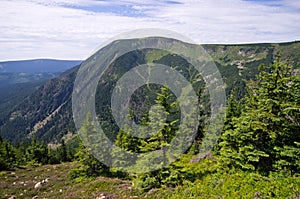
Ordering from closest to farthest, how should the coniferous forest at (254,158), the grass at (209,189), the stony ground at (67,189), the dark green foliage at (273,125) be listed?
the grass at (209,189) < the coniferous forest at (254,158) < the dark green foliage at (273,125) < the stony ground at (67,189)

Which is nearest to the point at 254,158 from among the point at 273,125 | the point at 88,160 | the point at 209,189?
the point at 273,125

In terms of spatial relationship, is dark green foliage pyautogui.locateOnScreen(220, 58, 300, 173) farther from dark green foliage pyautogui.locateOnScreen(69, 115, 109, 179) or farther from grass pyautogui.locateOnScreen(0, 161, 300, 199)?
dark green foliage pyautogui.locateOnScreen(69, 115, 109, 179)

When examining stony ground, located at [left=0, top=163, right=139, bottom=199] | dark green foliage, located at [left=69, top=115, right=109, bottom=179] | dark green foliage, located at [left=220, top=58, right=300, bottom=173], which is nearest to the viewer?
dark green foliage, located at [left=220, top=58, right=300, bottom=173]

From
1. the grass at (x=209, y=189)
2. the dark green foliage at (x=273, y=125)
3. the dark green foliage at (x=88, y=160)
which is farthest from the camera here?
the dark green foliage at (x=88, y=160)

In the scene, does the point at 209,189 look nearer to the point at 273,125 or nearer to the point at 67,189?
the point at 273,125

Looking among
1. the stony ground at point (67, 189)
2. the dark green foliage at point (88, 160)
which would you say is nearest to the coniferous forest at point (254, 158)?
the stony ground at point (67, 189)

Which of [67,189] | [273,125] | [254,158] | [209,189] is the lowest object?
[67,189]

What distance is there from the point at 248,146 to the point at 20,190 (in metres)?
27.0

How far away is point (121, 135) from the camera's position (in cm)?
3881

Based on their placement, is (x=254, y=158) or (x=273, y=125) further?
(x=273, y=125)

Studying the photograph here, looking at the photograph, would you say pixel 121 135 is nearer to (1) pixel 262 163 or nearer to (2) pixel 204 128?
(2) pixel 204 128

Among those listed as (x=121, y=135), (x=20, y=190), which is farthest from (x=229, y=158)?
(x=20, y=190)

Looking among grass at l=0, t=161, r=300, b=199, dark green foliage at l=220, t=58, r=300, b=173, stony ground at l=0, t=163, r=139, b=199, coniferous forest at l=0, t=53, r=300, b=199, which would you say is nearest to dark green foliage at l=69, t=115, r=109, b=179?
stony ground at l=0, t=163, r=139, b=199

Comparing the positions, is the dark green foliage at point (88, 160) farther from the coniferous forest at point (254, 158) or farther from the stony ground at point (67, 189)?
the coniferous forest at point (254, 158)
